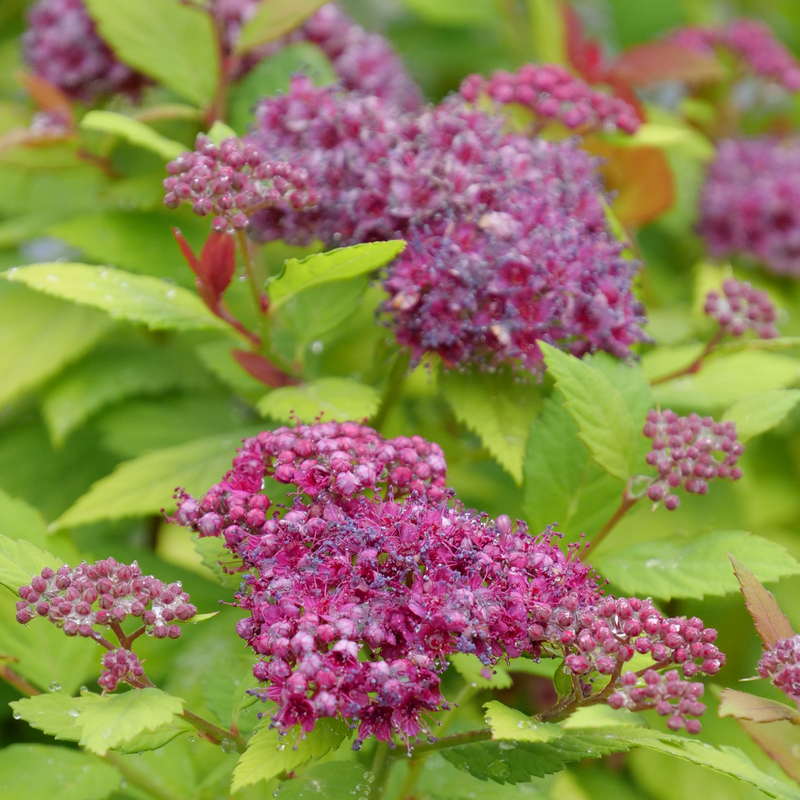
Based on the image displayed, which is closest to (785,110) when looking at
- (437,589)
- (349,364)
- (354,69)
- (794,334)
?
(794,334)

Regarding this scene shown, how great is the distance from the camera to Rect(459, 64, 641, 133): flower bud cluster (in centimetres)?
144

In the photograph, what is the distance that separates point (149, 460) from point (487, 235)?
59 centimetres

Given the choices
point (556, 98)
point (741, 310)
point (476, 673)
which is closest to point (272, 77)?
point (556, 98)

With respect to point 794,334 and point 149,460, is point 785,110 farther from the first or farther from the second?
point 149,460

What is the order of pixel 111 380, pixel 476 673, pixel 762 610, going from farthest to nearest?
pixel 111 380
pixel 476 673
pixel 762 610

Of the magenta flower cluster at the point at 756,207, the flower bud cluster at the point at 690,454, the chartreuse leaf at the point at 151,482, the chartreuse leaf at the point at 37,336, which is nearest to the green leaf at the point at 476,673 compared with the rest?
the flower bud cluster at the point at 690,454

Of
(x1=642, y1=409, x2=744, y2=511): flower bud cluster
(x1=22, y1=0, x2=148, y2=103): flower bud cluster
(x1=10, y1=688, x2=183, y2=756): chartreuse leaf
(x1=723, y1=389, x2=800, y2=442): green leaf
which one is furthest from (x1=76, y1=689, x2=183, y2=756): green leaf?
(x1=22, y1=0, x2=148, y2=103): flower bud cluster

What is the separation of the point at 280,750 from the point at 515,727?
228mm

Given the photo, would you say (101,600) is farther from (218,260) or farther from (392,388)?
(392,388)

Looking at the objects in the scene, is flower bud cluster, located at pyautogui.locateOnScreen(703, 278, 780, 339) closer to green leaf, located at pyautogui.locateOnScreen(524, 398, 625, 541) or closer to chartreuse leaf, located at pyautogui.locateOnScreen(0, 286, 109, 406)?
green leaf, located at pyautogui.locateOnScreen(524, 398, 625, 541)

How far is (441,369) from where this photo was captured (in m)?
1.23

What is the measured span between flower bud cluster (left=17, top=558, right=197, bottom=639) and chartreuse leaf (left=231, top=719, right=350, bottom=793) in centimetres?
14

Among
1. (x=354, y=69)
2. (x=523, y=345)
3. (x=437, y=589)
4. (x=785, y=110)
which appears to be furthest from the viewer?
(x=785, y=110)

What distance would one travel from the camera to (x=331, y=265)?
3.45ft
